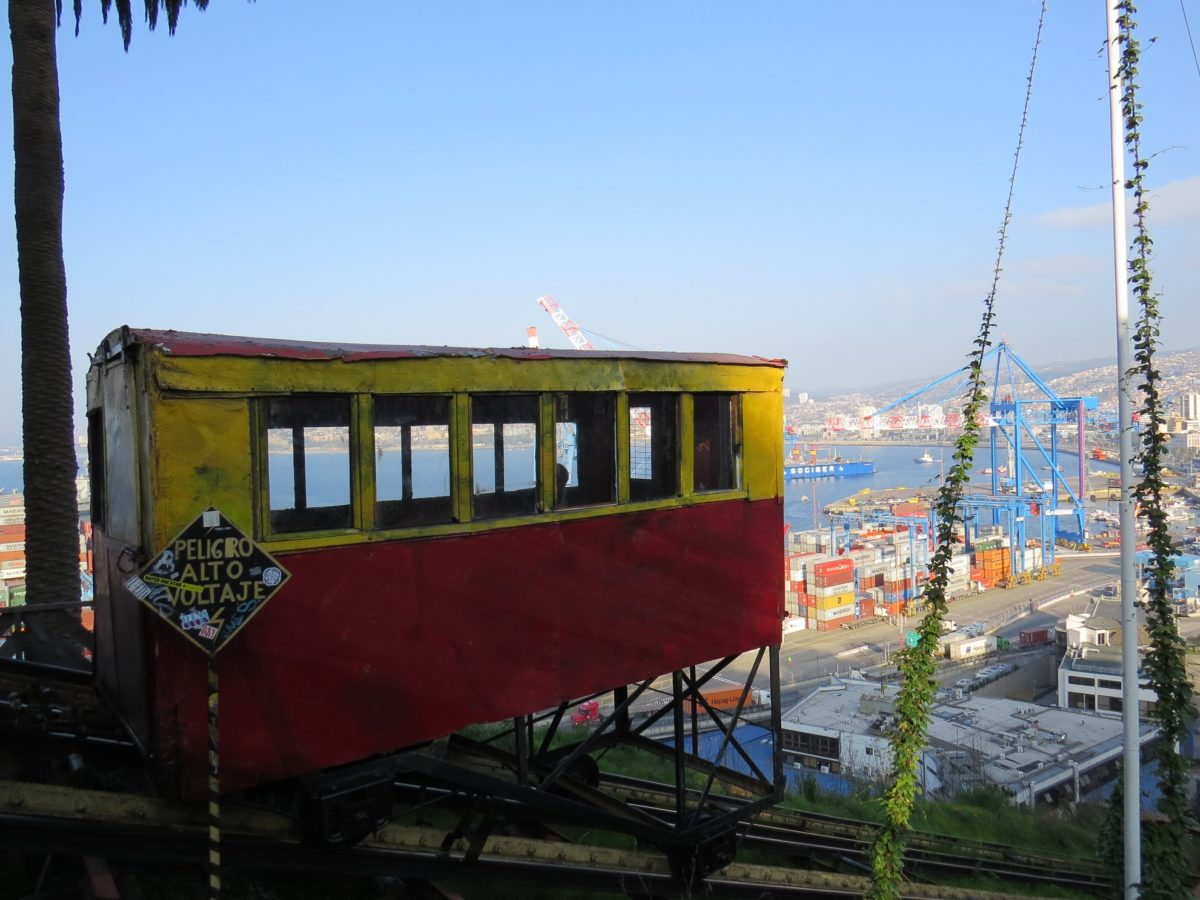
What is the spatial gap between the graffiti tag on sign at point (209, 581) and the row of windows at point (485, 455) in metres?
0.79

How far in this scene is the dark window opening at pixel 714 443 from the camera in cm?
698

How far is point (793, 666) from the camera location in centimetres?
5581

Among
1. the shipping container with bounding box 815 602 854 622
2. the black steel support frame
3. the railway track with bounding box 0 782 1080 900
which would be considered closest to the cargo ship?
the shipping container with bounding box 815 602 854 622

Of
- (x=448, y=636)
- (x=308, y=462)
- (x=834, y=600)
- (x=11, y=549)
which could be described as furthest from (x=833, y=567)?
(x=308, y=462)

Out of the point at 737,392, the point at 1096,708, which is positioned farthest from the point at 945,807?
the point at 1096,708

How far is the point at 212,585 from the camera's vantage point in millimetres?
4066

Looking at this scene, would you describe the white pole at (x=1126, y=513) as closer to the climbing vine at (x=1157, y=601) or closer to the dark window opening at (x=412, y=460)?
the climbing vine at (x=1157, y=601)

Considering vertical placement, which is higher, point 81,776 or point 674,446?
point 674,446

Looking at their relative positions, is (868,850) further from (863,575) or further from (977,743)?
(863,575)

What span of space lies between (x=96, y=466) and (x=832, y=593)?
66499mm

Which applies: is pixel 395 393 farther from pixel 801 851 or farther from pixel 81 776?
pixel 801 851

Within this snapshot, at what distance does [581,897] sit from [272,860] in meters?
2.86

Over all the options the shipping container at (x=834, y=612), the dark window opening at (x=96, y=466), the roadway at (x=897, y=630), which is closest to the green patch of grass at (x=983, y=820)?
the dark window opening at (x=96, y=466)

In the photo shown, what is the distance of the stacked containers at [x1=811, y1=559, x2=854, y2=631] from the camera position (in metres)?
67.6
